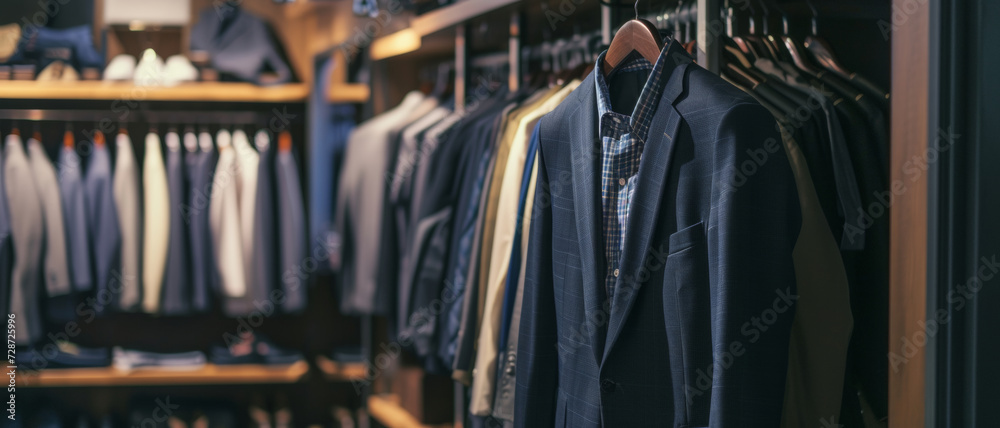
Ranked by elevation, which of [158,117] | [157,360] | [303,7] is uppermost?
[303,7]

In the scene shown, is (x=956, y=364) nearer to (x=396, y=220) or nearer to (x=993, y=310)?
(x=993, y=310)

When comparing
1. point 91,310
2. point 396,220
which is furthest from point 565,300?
point 91,310

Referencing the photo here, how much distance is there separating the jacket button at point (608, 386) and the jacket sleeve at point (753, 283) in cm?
21

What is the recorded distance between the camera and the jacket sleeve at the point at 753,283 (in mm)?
1142

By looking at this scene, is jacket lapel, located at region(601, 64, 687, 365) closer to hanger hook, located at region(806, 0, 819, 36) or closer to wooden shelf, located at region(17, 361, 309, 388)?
hanger hook, located at region(806, 0, 819, 36)

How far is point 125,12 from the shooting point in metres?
3.71

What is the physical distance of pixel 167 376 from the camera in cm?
352

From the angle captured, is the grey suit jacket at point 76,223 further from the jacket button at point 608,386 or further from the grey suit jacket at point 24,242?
the jacket button at point 608,386

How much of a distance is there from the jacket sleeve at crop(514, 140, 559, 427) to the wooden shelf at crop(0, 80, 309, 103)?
2341 millimetres

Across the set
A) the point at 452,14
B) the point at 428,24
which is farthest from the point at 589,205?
the point at 428,24

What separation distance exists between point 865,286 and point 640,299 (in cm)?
41

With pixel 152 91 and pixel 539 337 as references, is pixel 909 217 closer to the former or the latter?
pixel 539 337

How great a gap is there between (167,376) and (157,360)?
0.33 feet

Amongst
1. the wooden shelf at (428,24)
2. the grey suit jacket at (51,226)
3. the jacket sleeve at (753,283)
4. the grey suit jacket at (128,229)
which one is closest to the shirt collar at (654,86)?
the jacket sleeve at (753,283)
